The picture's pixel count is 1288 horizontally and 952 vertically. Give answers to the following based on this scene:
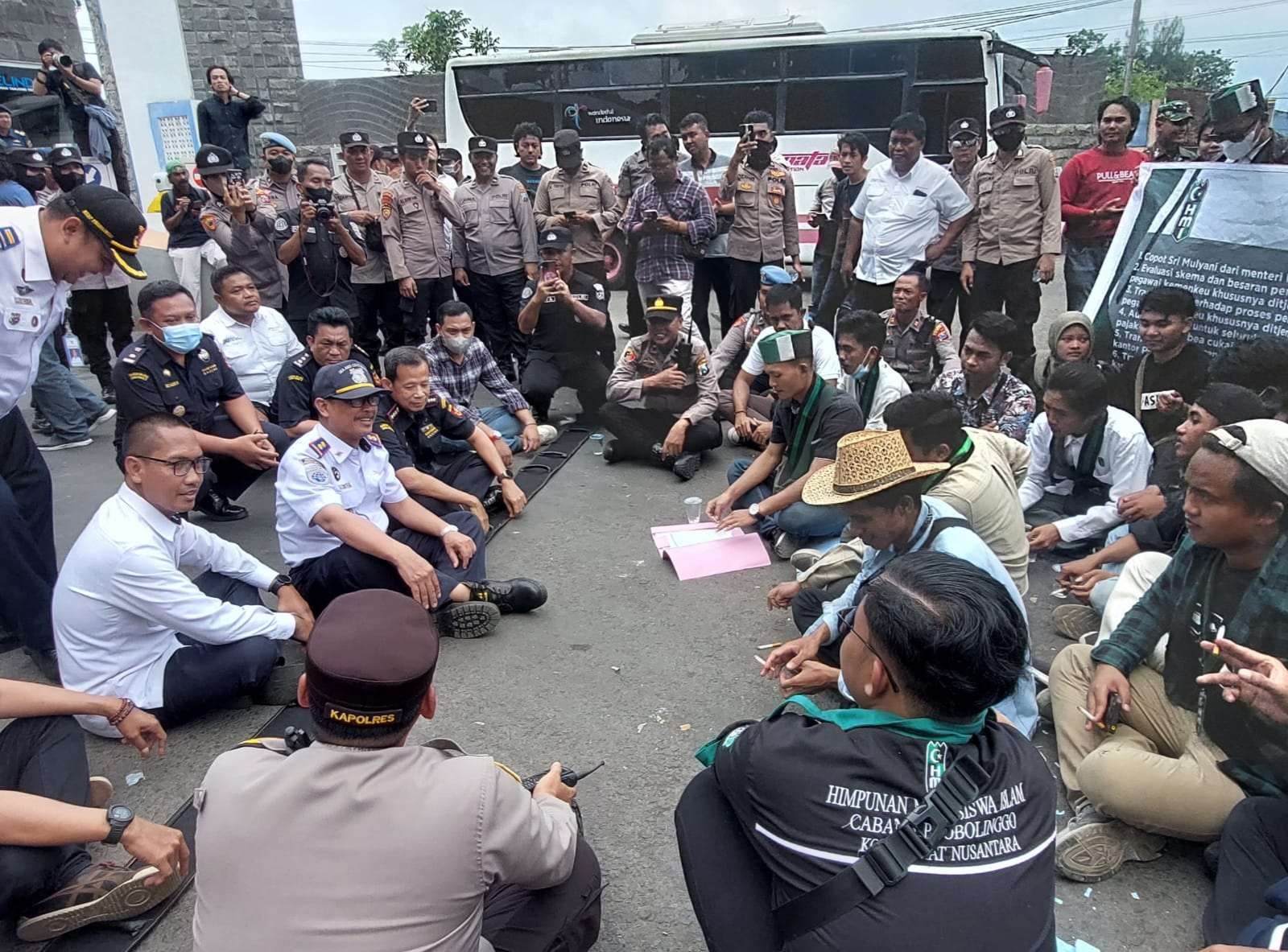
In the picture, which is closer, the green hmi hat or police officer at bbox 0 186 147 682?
police officer at bbox 0 186 147 682

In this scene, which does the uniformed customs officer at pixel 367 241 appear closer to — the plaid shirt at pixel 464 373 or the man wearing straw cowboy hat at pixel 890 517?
the plaid shirt at pixel 464 373

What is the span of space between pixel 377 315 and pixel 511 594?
4.19 m

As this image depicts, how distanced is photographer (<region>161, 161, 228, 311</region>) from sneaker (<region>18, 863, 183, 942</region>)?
555 cm

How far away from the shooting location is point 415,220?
6691 mm

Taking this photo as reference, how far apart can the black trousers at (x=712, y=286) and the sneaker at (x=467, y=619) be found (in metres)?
4.24

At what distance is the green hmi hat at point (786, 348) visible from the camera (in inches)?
161

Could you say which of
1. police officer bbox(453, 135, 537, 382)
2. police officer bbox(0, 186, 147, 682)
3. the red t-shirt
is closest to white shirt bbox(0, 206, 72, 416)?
police officer bbox(0, 186, 147, 682)

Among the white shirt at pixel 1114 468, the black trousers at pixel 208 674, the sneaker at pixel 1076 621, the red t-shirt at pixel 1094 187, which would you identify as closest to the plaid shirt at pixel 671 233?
the red t-shirt at pixel 1094 187

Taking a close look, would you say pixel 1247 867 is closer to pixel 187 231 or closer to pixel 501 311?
pixel 501 311

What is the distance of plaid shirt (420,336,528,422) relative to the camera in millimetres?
5379

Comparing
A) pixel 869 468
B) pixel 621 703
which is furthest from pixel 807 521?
pixel 869 468

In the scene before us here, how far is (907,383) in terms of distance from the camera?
5.48m

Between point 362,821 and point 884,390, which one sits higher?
point 362,821

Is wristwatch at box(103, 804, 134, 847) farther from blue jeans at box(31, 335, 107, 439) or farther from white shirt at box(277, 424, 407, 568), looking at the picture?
blue jeans at box(31, 335, 107, 439)
